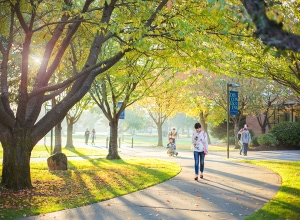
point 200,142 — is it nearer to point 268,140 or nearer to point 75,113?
point 268,140

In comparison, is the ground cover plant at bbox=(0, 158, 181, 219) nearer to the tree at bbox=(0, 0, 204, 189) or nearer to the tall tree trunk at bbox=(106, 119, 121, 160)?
the tree at bbox=(0, 0, 204, 189)

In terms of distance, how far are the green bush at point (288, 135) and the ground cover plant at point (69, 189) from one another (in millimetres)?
18653

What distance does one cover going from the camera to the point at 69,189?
9.54 m

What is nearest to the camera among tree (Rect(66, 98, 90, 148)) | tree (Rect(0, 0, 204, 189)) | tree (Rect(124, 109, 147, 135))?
tree (Rect(0, 0, 204, 189))

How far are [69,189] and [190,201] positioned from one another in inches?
135

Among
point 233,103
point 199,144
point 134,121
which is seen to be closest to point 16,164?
point 199,144

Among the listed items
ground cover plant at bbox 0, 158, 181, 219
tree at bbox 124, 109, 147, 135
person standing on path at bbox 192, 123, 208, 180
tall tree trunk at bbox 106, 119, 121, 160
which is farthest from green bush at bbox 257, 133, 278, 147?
tree at bbox 124, 109, 147, 135

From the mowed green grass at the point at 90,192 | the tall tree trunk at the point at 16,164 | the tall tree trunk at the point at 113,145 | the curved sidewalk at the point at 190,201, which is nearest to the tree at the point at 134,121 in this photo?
the tall tree trunk at the point at 113,145

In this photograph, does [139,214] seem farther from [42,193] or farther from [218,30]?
[218,30]

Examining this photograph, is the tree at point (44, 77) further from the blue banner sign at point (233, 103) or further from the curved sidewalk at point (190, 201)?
the blue banner sign at point (233, 103)

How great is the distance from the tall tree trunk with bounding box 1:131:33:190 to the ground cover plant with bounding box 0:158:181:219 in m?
0.30

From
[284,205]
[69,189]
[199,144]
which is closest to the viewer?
[284,205]

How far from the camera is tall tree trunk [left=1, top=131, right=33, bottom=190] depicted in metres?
9.12

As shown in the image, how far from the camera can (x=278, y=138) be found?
29516 millimetres
